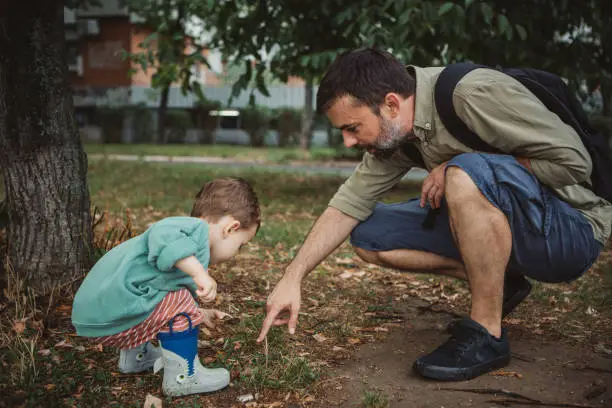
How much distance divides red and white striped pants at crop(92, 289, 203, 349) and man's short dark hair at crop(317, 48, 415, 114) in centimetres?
99

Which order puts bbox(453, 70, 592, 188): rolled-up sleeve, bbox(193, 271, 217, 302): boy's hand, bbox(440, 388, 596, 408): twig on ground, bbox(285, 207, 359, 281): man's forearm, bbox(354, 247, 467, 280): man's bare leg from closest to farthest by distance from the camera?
bbox(193, 271, 217, 302): boy's hand < bbox(440, 388, 596, 408): twig on ground < bbox(453, 70, 592, 188): rolled-up sleeve < bbox(285, 207, 359, 281): man's forearm < bbox(354, 247, 467, 280): man's bare leg

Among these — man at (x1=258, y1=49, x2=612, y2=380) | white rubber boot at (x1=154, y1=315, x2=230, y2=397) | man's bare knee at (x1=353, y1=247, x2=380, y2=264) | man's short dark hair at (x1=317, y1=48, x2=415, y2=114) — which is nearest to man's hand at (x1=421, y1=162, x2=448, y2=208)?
man at (x1=258, y1=49, x2=612, y2=380)

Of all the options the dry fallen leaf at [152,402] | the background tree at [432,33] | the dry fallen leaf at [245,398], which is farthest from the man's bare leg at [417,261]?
the background tree at [432,33]

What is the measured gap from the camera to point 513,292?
3.20 m

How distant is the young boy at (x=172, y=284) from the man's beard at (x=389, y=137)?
2.05 feet

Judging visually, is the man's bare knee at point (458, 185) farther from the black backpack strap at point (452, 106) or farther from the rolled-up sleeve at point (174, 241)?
the rolled-up sleeve at point (174, 241)

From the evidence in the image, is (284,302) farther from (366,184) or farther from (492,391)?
(492,391)

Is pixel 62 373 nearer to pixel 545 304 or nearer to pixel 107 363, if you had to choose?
pixel 107 363

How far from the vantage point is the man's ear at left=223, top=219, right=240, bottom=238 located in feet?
8.55

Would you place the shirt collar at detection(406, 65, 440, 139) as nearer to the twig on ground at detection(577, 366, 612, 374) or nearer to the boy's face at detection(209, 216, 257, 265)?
the boy's face at detection(209, 216, 257, 265)

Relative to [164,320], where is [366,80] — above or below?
above

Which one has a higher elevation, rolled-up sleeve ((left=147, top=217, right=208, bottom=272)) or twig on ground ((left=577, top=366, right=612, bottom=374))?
rolled-up sleeve ((left=147, top=217, right=208, bottom=272))

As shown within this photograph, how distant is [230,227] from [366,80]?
2.74 feet

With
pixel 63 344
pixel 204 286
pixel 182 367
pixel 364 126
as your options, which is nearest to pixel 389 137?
pixel 364 126
